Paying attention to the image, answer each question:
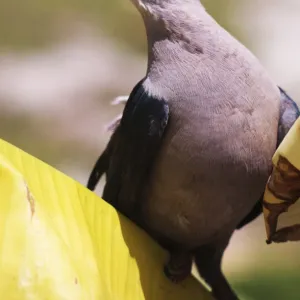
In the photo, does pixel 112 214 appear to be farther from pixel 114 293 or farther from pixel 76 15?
pixel 76 15

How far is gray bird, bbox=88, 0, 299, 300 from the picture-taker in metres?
0.42

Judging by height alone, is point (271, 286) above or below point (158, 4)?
below

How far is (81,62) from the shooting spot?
0.92 metres

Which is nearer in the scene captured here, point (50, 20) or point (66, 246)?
point (66, 246)

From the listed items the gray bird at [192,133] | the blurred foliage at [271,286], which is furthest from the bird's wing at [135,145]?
the blurred foliage at [271,286]

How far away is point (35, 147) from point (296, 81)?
37cm

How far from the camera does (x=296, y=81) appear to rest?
0.88 meters

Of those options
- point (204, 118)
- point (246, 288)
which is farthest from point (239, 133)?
point (246, 288)

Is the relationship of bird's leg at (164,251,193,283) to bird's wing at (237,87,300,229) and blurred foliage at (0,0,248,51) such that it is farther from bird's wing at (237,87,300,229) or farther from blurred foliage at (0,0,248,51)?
blurred foliage at (0,0,248,51)

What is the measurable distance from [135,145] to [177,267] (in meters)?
0.10

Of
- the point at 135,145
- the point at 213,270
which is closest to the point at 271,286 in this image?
the point at 213,270

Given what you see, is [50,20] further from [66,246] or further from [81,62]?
[66,246]

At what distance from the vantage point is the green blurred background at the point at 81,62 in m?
0.87

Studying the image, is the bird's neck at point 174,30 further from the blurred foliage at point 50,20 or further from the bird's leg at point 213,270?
the blurred foliage at point 50,20
